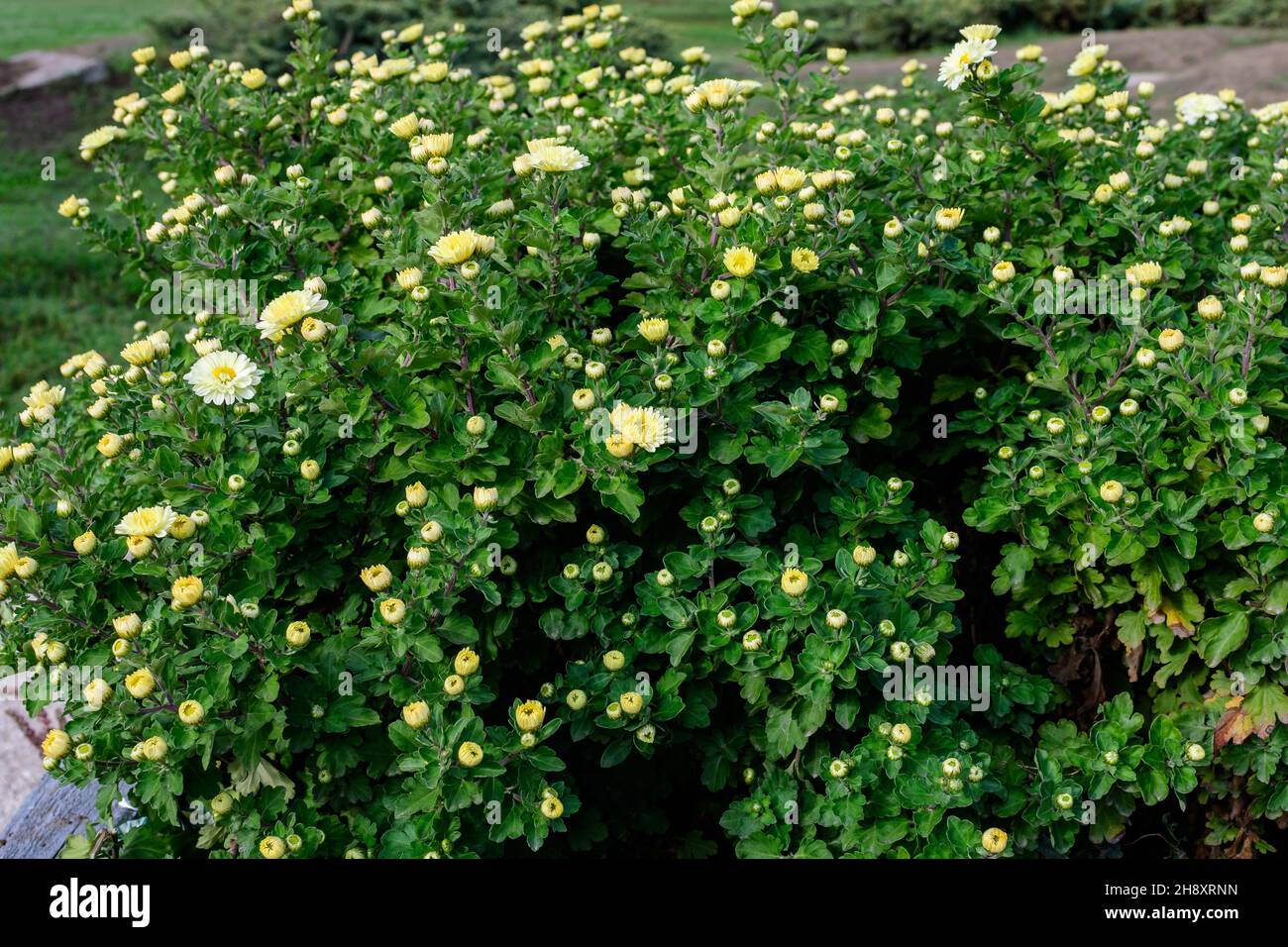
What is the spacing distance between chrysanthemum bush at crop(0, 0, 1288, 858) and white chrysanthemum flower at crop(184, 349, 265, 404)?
0.01 m

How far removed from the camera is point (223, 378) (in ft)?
8.44

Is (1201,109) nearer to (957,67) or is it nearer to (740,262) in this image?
(957,67)

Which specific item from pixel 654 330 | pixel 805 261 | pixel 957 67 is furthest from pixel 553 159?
pixel 957 67

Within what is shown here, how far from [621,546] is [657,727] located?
0.45 m

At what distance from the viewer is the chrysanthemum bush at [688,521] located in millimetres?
2389

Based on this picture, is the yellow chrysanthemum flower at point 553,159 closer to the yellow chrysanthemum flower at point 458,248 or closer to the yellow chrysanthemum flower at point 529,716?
the yellow chrysanthemum flower at point 458,248

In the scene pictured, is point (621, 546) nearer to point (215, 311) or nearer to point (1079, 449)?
point (1079, 449)

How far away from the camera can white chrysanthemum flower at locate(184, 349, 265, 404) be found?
2.55 meters

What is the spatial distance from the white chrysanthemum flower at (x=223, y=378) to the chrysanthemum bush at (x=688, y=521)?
1 cm

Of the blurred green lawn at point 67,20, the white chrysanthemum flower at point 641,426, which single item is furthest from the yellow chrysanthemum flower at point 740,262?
the blurred green lawn at point 67,20

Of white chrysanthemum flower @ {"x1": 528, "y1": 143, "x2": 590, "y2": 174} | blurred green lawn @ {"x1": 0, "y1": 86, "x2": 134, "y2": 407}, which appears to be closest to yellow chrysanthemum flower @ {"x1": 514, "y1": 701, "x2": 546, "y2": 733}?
white chrysanthemum flower @ {"x1": 528, "y1": 143, "x2": 590, "y2": 174}

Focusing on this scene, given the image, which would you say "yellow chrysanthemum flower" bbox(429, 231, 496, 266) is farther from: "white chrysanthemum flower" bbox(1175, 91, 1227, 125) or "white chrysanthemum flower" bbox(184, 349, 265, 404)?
"white chrysanthemum flower" bbox(1175, 91, 1227, 125)

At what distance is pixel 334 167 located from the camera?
3471 millimetres
